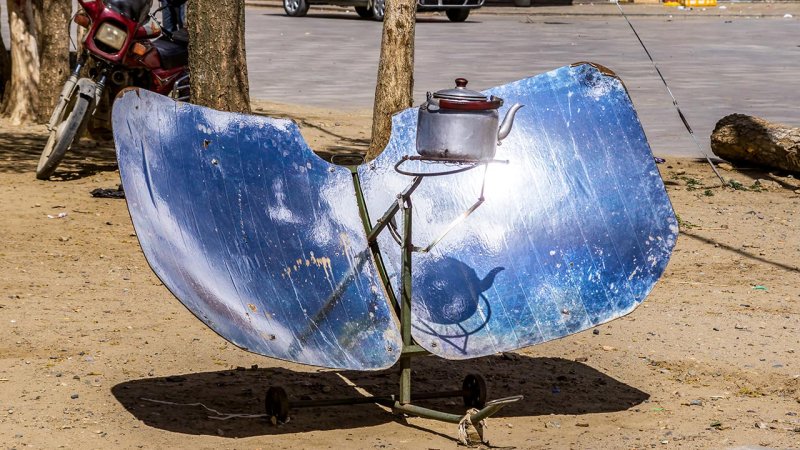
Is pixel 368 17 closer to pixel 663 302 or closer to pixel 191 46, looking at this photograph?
pixel 191 46

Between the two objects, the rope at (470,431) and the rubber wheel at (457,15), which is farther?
the rubber wheel at (457,15)

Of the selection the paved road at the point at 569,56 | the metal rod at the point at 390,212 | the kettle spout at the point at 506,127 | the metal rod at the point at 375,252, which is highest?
the kettle spout at the point at 506,127

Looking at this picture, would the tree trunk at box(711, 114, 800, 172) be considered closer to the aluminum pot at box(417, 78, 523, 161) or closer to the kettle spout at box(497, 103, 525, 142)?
the kettle spout at box(497, 103, 525, 142)

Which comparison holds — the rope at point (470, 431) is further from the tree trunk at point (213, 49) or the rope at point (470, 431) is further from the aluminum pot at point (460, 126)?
the tree trunk at point (213, 49)

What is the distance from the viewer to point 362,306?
579 centimetres

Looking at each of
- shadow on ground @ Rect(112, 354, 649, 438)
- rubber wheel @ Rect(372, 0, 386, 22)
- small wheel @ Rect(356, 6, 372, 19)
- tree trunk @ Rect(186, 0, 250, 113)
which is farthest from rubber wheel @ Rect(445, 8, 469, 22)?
shadow on ground @ Rect(112, 354, 649, 438)

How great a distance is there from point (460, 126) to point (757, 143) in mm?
7445

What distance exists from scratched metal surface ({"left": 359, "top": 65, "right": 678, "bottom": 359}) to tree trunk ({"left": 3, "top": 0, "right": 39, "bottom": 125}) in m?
7.75

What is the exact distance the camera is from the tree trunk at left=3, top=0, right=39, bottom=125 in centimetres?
1305

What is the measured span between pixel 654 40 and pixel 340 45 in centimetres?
660

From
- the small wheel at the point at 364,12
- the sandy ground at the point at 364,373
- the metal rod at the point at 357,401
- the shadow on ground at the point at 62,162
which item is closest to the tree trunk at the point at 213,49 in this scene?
the sandy ground at the point at 364,373

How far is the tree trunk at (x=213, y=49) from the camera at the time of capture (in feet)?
31.7

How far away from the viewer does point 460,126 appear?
5.22 meters

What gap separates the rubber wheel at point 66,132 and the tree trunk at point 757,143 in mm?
5865
